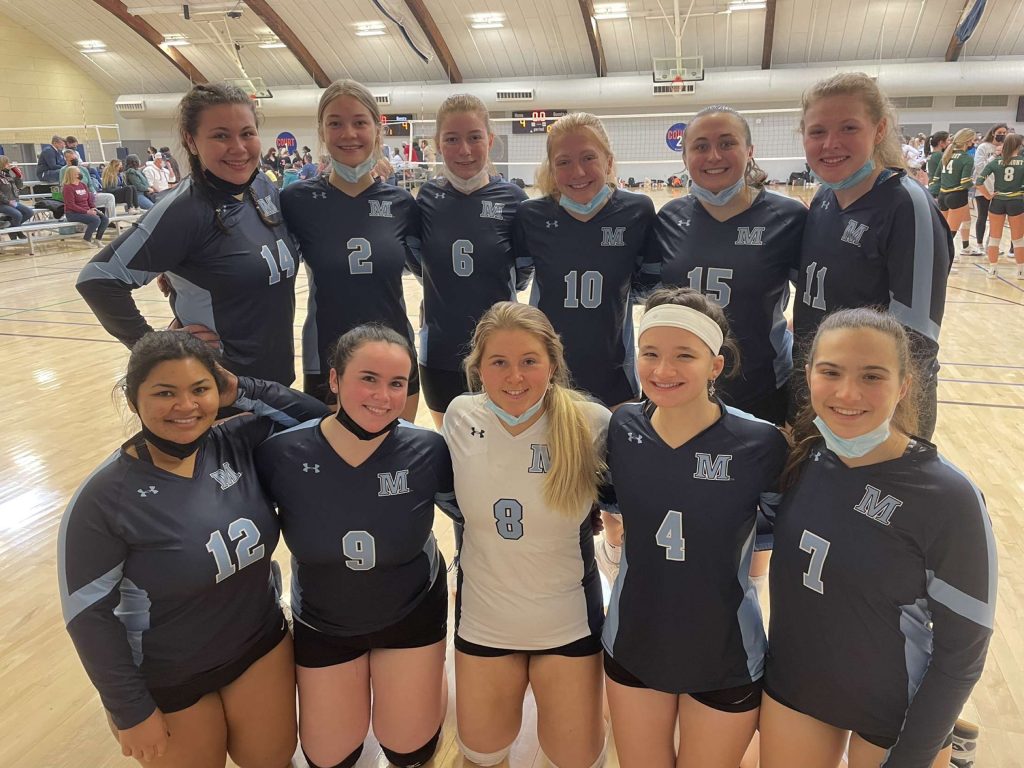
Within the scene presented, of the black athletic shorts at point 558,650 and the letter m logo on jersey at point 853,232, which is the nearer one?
the black athletic shorts at point 558,650

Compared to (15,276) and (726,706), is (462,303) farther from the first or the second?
(15,276)

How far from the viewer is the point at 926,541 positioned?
171 cm

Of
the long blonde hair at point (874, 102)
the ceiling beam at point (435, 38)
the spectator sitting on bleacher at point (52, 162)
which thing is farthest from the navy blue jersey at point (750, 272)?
the ceiling beam at point (435, 38)

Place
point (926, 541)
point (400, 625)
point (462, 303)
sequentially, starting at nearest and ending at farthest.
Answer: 1. point (926, 541)
2. point (400, 625)
3. point (462, 303)

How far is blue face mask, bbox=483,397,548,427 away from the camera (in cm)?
227

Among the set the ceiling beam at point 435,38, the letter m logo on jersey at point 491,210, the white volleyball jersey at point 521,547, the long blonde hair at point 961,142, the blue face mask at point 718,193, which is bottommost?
the white volleyball jersey at point 521,547

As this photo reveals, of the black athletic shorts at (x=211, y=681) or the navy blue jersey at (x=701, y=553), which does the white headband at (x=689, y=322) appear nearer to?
the navy blue jersey at (x=701, y=553)

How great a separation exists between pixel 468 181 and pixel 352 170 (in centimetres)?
53

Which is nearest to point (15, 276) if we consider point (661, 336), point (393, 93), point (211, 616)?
point (211, 616)

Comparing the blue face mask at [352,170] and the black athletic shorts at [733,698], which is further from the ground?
the blue face mask at [352,170]

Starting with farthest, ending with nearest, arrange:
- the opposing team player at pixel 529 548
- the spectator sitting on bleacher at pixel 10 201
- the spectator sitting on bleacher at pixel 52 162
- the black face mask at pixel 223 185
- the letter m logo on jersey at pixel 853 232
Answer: the spectator sitting on bleacher at pixel 52 162 → the spectator sitting on bleacher at pixel 10 201 → the black face mask at pixel 223 185 → the letter m logo on jersey at pixel 853 232 → the opposing team player at pixel 529 548

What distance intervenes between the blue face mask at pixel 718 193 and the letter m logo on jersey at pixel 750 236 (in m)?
0.14

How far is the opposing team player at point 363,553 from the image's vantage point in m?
2.28

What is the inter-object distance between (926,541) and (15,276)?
14589 millimetres
